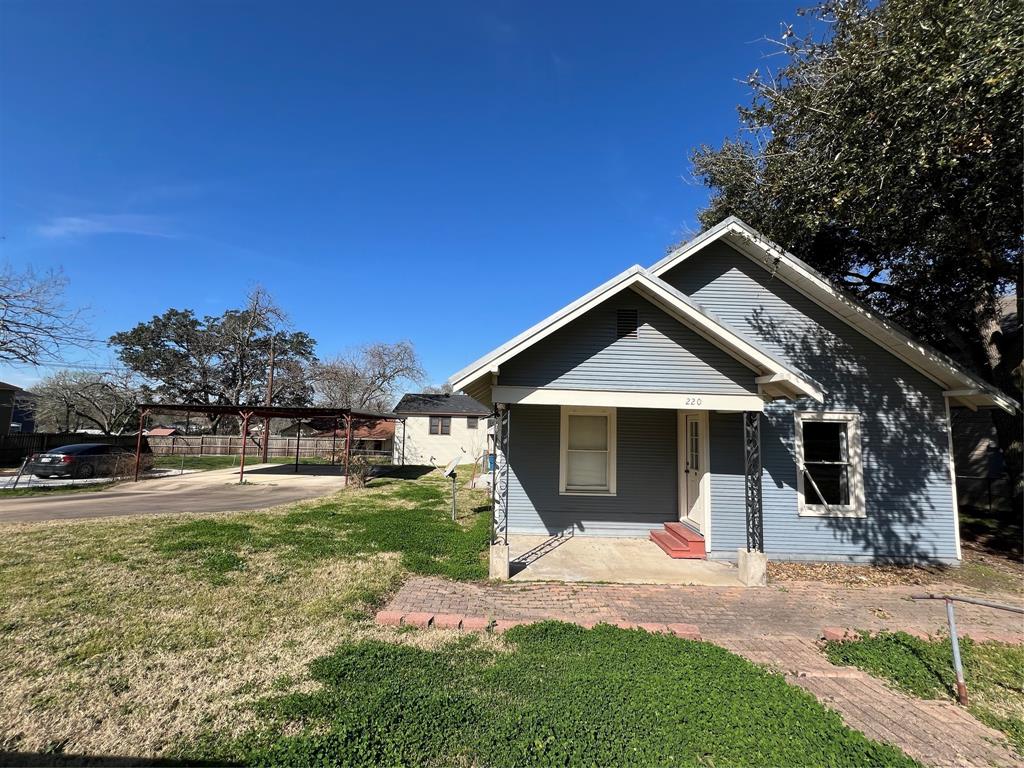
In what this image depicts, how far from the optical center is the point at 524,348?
650cm

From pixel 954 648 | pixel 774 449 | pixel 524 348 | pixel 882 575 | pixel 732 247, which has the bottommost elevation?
pixel 882 575

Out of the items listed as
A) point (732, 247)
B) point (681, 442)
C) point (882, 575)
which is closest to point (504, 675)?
point (681, 442)

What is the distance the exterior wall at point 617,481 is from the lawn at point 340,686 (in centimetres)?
350

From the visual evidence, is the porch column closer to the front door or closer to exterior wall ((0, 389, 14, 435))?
the front door

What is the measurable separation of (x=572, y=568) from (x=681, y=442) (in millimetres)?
3534

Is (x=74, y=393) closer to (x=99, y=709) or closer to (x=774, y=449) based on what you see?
(x=99, y=709)

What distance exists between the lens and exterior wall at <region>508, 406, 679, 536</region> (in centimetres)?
872

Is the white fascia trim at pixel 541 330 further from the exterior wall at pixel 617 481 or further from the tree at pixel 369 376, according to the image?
the tree at pixel 369 376

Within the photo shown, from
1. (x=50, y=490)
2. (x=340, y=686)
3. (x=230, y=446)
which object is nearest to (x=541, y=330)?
(x=340, y=686)

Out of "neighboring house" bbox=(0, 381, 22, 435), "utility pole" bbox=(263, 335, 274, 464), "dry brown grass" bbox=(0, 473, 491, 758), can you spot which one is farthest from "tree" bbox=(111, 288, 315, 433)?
"dry brown grass" bbox=(0, 473, 491, 758)

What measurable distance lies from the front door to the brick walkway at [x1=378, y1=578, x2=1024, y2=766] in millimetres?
1901

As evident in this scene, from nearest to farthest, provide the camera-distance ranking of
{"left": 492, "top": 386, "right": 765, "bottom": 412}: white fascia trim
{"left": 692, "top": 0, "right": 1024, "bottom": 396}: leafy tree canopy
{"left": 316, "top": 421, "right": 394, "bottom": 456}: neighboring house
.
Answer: {"left": 692, "top": 0, "right": 1024, "bottom": 396}: leafy tree canopy → {"left": 492, "top": 386, "right": 765, "bottom": 412}: white fascia trim → {"left": 316, "top": 421, "right": 394, "bottom": 456}: neighboring house

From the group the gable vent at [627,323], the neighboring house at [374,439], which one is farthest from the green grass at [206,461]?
the gable vent at [627,323]

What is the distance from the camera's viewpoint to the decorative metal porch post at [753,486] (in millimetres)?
6453
